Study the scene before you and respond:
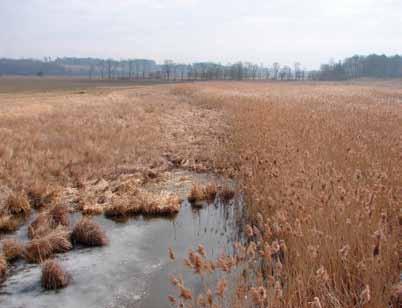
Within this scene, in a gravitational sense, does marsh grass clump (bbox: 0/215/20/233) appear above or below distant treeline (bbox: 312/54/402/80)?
below

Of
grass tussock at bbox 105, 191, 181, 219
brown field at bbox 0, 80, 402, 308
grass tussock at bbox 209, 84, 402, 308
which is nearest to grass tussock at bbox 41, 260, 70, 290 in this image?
brown field at bbox 0, 80, 402, 308

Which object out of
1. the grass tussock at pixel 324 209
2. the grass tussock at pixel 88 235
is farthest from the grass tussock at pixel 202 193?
the grass tussock at pixel 88 235

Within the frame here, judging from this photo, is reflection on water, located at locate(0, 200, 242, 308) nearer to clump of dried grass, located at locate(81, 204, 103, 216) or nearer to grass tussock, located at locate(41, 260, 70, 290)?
grass tussock, located at locate(41, 260, 70, 290)

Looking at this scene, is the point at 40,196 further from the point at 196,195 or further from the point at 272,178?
the point at 272,178

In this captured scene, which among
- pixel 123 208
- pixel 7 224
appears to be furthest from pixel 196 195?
pixel 7 224

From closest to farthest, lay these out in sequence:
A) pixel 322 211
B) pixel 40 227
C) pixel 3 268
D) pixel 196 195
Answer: pixel 322 211 < pixel 3 268 < pixel 40 227 < pixel 196 195

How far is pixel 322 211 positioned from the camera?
5539mm

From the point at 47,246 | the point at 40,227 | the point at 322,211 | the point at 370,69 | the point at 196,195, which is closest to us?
the point at 322,211

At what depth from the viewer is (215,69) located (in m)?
120

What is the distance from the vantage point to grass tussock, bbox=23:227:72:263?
21.0 feet

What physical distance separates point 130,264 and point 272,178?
3086 millimetres

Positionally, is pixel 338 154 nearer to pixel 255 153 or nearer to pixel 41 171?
pixel 255 153

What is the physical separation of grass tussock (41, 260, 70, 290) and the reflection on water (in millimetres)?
93

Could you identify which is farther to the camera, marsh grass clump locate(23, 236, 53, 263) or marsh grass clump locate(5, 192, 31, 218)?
marsh grass clump locate(5, 192, 31, 218)
